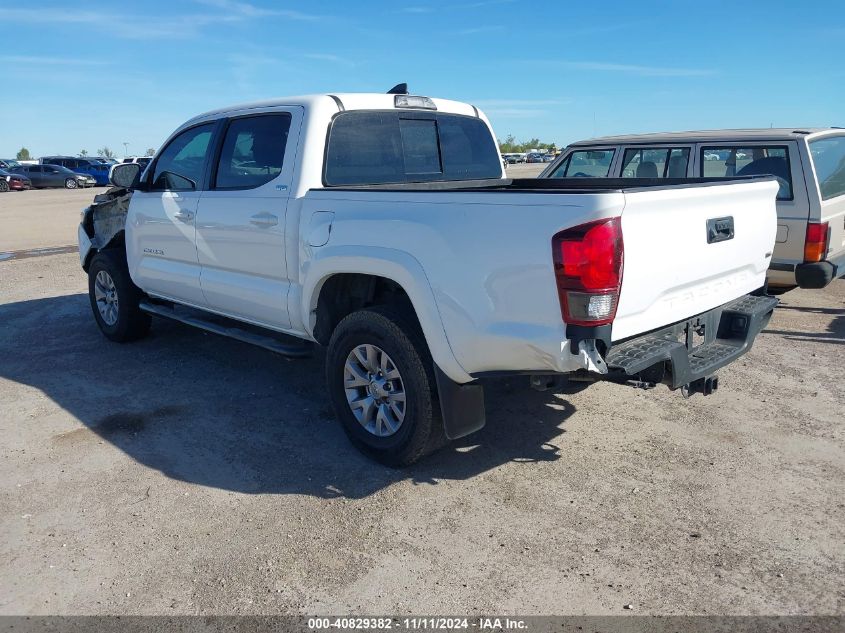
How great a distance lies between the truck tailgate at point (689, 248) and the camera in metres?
3.17

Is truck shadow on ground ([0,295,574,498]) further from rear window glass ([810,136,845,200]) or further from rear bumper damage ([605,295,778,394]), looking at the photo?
rear window glass ([810,136,845,200])

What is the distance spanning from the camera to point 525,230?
317cm

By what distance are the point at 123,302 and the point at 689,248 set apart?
5.15 m

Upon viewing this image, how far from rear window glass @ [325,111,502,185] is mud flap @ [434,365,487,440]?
1.66 meters

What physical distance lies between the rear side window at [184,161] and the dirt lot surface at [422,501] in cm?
157

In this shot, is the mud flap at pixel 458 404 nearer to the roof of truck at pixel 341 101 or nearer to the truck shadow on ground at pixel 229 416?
the truck shadow on ground at pixel 229 416

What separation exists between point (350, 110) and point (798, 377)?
397cm

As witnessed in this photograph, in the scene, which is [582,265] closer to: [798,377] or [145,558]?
[145,558]

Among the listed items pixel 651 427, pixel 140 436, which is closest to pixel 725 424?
pixel 651 427

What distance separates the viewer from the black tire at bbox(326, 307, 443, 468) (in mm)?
3805

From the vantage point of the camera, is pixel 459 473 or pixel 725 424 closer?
pixel 459 473

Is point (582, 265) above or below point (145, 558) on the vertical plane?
above

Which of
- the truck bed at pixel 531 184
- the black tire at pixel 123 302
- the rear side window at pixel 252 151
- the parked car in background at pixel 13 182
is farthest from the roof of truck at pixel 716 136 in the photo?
the parked car in background at pixel 13 182

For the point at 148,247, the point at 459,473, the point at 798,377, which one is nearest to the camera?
the point at 459,473
